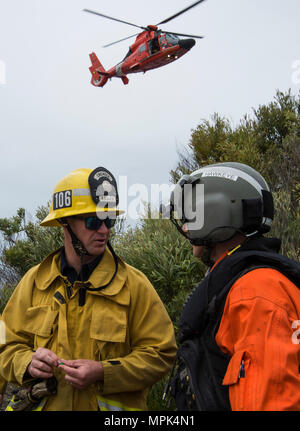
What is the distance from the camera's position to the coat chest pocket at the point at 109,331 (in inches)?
115

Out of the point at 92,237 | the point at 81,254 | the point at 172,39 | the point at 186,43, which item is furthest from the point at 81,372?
the point at 172,39

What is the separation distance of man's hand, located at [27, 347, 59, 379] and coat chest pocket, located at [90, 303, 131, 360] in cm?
28

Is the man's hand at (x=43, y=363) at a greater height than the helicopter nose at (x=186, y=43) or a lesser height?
lesser

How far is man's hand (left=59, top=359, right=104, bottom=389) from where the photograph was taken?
2.71 metres

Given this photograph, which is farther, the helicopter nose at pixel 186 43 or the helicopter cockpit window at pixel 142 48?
the helicopter cockpit window at pixel 142 48

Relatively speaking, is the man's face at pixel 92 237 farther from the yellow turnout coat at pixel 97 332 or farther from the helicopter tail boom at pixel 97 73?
the helicopter tail boom at pixel 97 73

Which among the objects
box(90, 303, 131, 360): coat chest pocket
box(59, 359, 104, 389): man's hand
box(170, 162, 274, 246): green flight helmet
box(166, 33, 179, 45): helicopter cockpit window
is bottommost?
box(59, 359, 104, 389): man's hand

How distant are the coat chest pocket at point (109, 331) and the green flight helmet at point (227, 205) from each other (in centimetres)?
82

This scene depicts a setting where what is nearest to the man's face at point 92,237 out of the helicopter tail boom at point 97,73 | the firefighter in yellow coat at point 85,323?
the firefighter in yellow coat at point 85,323

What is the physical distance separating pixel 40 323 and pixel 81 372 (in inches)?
20.9

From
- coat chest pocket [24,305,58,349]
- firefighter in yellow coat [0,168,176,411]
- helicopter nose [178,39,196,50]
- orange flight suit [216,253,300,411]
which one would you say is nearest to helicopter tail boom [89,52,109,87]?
helicopter nose [178,39,196,50]

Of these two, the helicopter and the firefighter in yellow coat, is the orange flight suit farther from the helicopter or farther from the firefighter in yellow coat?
the helicopter

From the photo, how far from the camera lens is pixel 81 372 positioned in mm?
2717

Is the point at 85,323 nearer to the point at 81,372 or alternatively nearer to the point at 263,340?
the point at 81,372
